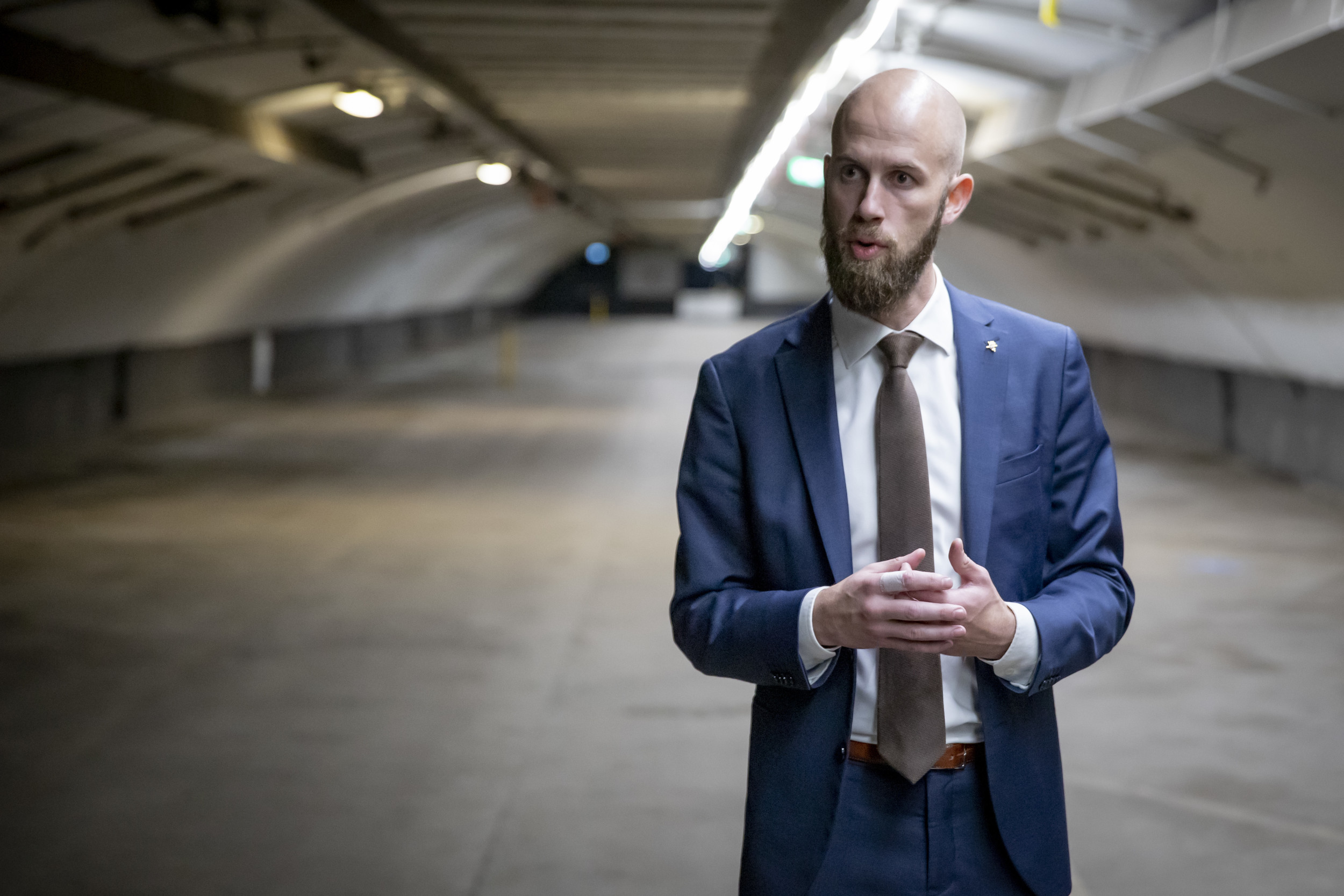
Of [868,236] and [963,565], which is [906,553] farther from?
[868,236]

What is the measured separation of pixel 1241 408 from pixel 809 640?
16.0 meters

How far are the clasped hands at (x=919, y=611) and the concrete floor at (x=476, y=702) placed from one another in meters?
3.16

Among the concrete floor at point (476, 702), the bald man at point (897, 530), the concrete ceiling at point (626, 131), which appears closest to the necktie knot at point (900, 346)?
the bald man at point (897, 530)

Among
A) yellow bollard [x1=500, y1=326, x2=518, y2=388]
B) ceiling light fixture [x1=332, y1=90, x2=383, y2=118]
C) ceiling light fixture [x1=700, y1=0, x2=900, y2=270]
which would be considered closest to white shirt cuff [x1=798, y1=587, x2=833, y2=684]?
ceiling light fixture [x1=700, y1=0, x2=900, y2=270]

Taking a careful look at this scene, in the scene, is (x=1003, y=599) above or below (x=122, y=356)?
below

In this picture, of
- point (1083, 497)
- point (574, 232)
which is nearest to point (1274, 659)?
point (1083, 497)

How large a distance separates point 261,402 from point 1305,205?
55.1ft

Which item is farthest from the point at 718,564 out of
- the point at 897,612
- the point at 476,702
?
the point at 476,702

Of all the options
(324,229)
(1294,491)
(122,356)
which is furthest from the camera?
(324,229)

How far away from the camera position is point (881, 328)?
228cm

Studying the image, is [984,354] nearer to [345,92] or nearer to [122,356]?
[345,92]

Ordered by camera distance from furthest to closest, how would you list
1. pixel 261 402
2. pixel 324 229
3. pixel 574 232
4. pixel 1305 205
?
pixel 574 232 < pixel 261 402 < pixel 324 229 < pixel 1305 205

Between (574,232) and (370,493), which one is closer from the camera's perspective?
(370,493)

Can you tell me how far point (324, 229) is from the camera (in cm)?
2091
